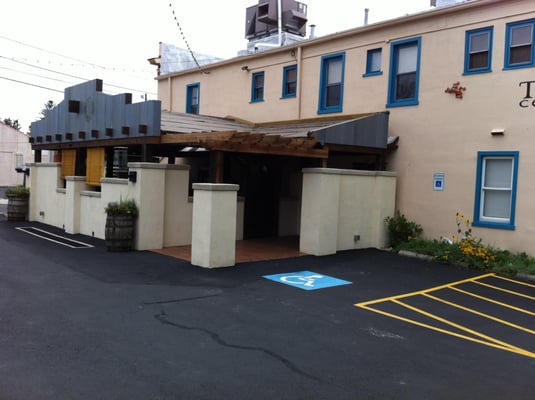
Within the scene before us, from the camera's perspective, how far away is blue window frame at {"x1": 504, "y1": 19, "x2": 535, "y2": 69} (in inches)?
447

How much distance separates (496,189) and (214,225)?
7.12m

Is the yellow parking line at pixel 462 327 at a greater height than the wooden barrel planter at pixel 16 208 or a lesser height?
lesser

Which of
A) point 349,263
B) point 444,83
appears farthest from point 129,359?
point 444,83

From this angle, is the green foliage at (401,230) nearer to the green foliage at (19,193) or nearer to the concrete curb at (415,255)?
the concrete curb at (415,255)

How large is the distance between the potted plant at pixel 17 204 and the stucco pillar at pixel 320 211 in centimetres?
1204

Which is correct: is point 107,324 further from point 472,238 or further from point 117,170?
point 117,170

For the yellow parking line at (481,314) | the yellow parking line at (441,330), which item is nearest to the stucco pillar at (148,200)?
the yellow parking line at (441,330)

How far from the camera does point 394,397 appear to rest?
4.50 metres

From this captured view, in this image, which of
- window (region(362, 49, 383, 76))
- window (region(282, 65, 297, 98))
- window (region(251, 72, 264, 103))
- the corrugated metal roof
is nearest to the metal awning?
the corrugated metal roof

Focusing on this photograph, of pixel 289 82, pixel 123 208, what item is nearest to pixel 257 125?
pixel 289 82

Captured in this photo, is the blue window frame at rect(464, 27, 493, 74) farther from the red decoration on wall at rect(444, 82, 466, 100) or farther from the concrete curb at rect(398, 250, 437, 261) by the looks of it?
the concrete curb at rect(398, 250, 437, 261)

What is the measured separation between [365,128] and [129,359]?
966 cm

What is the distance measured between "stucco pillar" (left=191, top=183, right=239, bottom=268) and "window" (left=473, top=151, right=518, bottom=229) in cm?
637

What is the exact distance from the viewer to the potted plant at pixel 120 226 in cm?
1205
